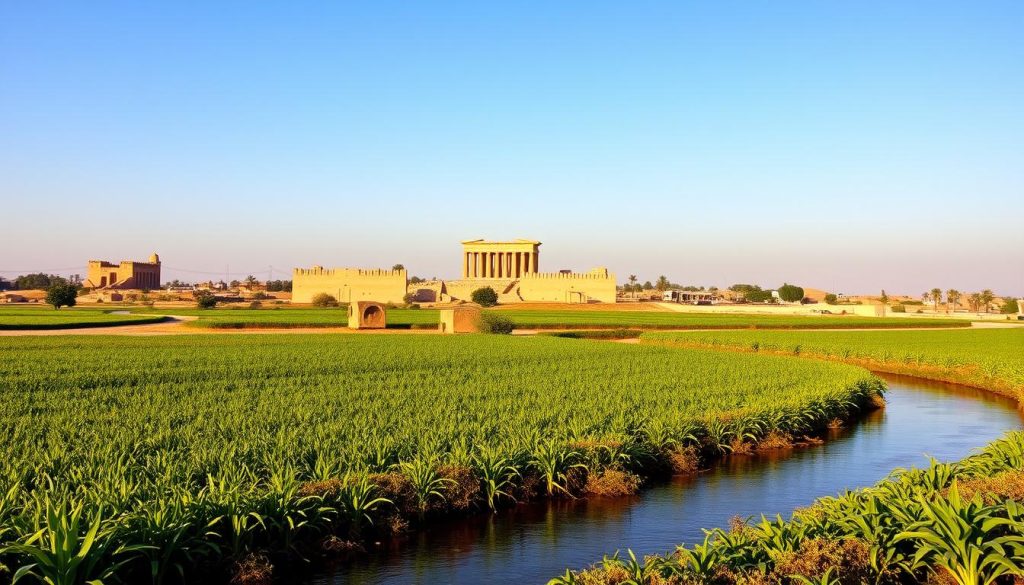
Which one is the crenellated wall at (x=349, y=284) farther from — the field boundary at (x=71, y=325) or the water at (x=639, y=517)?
the water at (x=639, y=517)

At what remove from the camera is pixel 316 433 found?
12164mm

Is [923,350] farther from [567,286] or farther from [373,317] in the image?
[567,286]

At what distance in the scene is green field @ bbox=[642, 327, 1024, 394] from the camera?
84.9ft

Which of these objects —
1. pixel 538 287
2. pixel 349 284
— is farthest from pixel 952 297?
pixel 349 284

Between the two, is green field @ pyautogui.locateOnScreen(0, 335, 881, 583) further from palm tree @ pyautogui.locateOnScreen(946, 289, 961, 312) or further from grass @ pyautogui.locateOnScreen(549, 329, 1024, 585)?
palm tree @ pyautogui.locateOnScreen(946, 289, 961, 312)

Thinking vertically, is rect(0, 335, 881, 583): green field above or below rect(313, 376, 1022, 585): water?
above

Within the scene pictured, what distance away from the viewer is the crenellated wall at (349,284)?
12169 cm

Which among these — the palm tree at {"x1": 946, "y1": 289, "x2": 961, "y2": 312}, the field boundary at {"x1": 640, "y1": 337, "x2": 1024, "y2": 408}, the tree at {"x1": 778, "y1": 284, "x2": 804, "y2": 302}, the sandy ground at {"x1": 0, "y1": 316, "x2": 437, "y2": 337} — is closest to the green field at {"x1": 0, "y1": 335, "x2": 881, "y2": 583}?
the field boundary at {"x1": 640, "y1": 337, "x2": 1024, "y2": 408}

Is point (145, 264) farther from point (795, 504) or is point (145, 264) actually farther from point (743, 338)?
point (795, 504)

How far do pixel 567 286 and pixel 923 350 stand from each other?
88820mm

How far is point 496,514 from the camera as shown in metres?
10.4

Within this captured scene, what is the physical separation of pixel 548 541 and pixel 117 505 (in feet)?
14.5

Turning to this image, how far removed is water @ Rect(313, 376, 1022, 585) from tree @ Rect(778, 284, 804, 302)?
153 metres

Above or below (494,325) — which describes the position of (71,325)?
below
